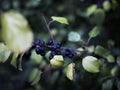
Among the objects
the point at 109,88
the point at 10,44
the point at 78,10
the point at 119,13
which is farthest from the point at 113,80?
the point at 78,10

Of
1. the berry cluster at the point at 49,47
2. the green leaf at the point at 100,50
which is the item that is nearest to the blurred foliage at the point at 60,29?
the green leaf at the point at 100,50

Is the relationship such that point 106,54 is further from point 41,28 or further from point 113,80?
point 41,28

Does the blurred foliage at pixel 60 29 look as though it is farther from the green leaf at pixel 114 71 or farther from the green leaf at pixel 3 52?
the green leaf at pixel 3 52

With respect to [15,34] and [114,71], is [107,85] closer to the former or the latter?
[114,71]

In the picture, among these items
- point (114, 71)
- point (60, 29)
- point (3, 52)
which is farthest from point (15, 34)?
point (60, 29)

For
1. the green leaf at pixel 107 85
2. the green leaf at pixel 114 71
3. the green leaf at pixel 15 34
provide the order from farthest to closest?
the green leaf at pixel 114 71 → the green leaf at pixel 107 85 → the green leaf at pixel 15 34

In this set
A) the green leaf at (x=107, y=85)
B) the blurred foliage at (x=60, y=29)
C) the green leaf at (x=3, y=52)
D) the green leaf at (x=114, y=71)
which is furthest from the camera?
the blurred foliage at (x=60, y=29)

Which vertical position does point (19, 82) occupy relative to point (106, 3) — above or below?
below

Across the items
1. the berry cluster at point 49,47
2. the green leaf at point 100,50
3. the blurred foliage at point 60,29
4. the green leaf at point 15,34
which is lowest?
the blurred foliage at point 60,29
